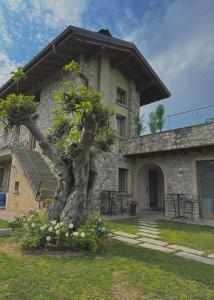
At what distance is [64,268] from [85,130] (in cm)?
270

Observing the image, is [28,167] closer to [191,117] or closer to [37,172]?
[37,172]

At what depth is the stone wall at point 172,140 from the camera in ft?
29.0

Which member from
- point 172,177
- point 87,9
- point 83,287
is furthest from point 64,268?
point 87,9

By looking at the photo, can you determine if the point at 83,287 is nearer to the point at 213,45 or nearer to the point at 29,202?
the point at 29,202

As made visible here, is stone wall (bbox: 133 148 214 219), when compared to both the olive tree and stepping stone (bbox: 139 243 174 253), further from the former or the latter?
the olive tree

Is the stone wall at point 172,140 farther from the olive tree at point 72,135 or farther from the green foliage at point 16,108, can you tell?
the green foliage at point 16,108

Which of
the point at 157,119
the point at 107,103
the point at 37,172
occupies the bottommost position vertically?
the point at 37,172

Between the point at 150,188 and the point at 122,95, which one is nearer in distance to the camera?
the point at 122,95

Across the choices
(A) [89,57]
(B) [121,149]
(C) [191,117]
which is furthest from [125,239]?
(A) [89,57]

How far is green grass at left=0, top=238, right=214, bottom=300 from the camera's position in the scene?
268 centimetres

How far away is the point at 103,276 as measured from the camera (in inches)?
125

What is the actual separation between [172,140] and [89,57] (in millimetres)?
6038

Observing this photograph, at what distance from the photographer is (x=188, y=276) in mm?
3266

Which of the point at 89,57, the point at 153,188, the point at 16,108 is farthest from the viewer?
the point at 153,188
